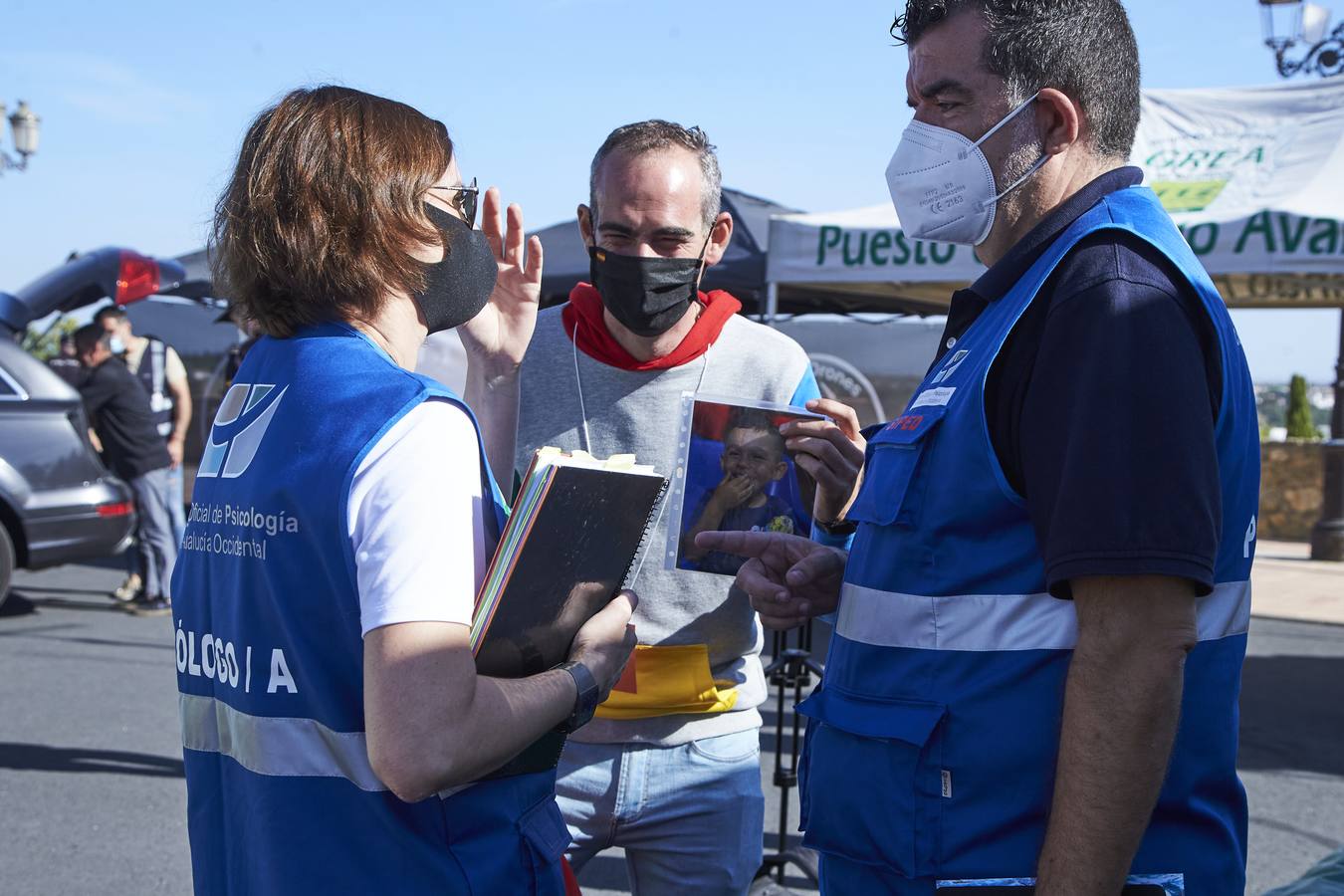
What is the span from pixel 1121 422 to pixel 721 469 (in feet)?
3.43

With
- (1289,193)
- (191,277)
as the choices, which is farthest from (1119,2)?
(191,277)

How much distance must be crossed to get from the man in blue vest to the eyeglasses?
25.9 inches

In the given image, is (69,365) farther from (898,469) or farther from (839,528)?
(898,469)

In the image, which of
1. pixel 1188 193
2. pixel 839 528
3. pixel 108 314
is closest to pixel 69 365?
pixel 108 314

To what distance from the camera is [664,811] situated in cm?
226

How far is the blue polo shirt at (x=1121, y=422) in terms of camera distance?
1.21m

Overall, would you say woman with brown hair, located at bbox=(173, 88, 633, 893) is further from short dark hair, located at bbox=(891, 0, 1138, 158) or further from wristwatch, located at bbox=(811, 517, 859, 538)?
short dark hair, located at bbox=(891, 0, 1138, 158)

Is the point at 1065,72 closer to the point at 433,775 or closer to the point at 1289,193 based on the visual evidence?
the point at 433,775

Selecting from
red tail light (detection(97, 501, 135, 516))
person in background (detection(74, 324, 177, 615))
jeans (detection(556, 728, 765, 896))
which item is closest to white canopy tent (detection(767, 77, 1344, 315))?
person in background (detection(74, 324, 177, 615))

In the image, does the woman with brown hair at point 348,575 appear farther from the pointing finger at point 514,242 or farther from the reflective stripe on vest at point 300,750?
the pointing finger at point 514,242

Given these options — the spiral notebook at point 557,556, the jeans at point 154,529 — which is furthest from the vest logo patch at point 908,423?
the jeans at point 154,529

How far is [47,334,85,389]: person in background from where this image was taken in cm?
863

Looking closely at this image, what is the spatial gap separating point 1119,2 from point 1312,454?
15.1 metres

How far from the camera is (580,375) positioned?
247 centimetres
